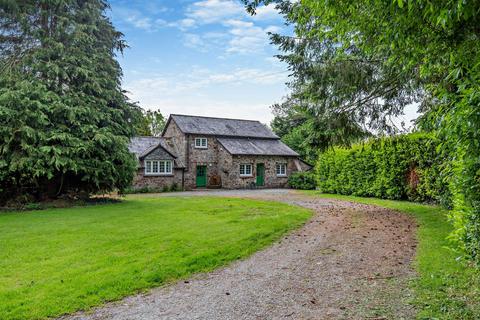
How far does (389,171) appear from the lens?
17141 mm

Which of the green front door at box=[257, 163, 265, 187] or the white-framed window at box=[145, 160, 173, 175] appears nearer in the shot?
the white-framed window at box=[145, 160, 173, 175]

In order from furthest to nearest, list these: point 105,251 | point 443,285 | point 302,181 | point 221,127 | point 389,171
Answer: point 221,127 < point 302,181 < point 389,171 < point 105,251 < point 443,285

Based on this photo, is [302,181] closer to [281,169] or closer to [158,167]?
[281,169]

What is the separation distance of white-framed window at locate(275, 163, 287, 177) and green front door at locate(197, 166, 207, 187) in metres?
6.59

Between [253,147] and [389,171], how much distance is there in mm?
15380

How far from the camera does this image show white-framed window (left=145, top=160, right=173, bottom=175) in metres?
26.3

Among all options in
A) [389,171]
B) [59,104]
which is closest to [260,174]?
[389,171]

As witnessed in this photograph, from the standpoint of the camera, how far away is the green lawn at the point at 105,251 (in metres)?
4.66

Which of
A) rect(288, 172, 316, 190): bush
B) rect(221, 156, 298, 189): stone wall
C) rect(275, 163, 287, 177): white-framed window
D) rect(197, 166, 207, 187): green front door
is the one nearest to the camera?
rect(288, 172, 316, 190): bush

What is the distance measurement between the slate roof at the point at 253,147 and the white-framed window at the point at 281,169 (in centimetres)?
111

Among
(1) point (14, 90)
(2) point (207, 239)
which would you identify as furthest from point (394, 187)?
(1) point (14, 90)

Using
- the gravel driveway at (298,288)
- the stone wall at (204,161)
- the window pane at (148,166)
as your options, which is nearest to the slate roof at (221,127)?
the stone wall at (204,161)

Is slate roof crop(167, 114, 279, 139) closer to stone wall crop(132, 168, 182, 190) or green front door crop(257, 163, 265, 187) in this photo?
green front door crop(257, 163, 265, 187)

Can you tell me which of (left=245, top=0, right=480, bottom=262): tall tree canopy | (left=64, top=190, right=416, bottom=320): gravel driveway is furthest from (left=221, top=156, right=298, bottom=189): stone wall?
(left=64, top=190, right=416, bottom=320): gravel driveway
